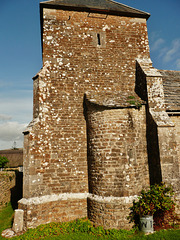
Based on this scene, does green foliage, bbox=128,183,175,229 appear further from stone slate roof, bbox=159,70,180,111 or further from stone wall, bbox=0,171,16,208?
stone wall, bbox=0,171,16,208

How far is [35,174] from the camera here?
6730 mm

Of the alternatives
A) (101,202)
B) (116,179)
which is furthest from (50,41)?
(101,202)

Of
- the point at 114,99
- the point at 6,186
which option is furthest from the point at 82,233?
the point at 6,186

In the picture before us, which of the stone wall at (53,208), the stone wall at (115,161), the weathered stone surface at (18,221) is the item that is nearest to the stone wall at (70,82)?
the stone wall at (53,208)

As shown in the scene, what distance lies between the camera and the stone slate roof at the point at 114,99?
6977 mm

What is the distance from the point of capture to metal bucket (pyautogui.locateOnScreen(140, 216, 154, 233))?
5801mm

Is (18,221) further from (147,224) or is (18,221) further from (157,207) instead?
(157,207)

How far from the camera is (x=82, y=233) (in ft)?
19.7

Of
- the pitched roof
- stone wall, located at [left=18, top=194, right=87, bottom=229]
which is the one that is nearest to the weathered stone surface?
stone wall, located at [left=18, top=194, right=87, bottom=229]

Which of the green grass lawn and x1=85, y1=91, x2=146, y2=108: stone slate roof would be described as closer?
the green grass lawn

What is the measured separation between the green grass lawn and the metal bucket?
0.71 feet

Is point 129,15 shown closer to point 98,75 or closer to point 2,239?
point 98,75

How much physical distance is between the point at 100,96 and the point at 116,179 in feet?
12.0

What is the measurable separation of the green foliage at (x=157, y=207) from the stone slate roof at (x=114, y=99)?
11.2ft
